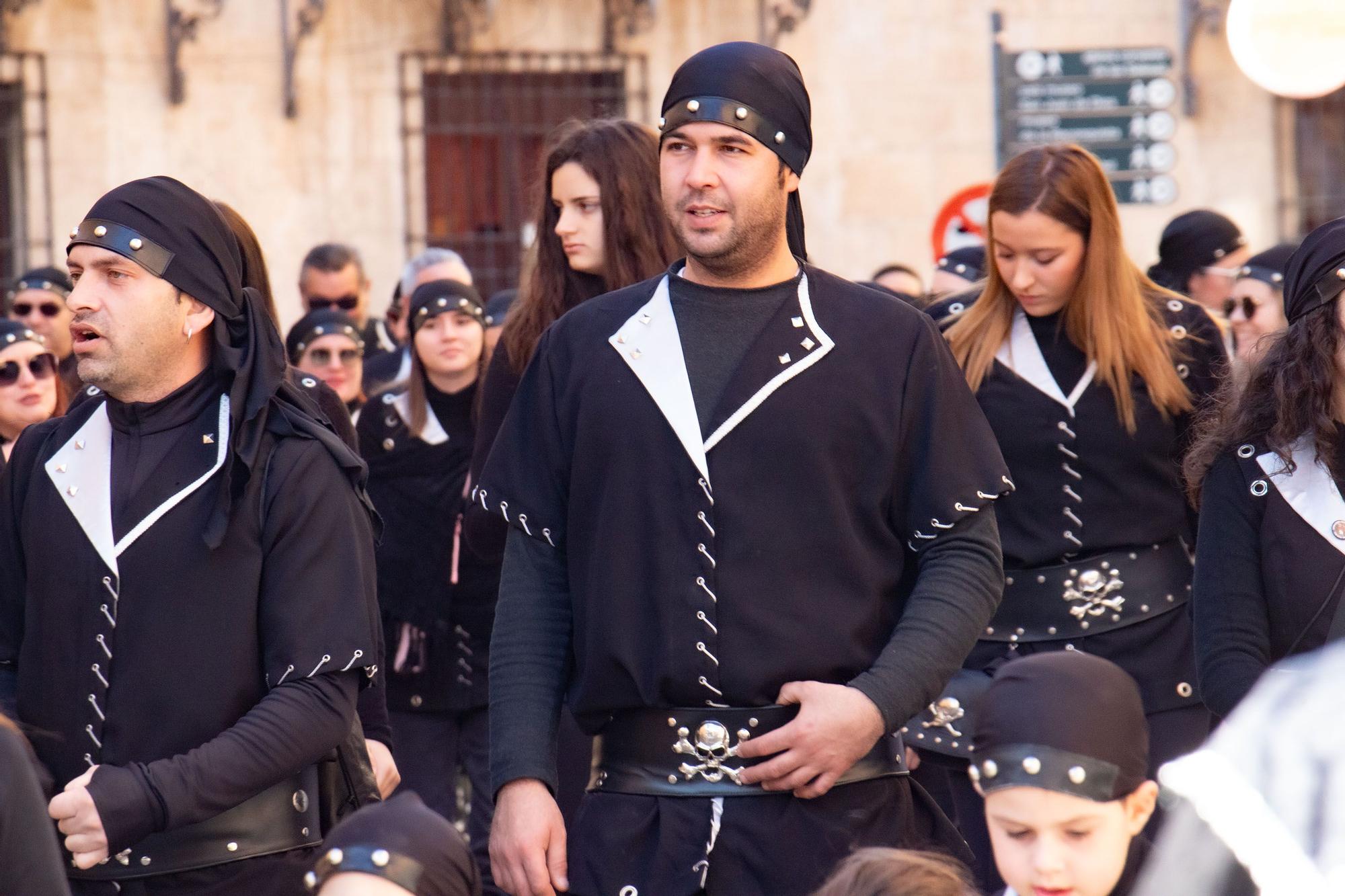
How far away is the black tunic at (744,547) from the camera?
365cm

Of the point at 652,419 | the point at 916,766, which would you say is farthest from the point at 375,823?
the point at 916,766

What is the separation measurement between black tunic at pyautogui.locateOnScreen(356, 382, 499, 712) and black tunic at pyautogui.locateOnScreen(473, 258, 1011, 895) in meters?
3.01

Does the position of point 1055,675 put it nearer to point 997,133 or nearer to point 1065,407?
point 1065,407

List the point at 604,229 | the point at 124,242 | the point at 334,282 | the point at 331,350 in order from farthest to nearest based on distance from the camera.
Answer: the point at 334,282 → the point at 331,350 → the point at 604,229 → the point at 124,242

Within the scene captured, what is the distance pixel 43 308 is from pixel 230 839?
18.4ft

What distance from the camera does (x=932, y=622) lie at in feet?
12.1

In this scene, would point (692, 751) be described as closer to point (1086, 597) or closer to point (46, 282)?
point (1086, 597)

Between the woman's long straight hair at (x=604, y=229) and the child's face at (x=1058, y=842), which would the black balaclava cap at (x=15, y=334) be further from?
the child's face at (x=1058, y=842)

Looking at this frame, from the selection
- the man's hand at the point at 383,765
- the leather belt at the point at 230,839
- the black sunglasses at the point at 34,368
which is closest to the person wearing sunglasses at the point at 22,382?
the black sunglasses at the point at 34,368

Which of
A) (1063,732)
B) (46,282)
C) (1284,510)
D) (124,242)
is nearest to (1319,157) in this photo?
(46,282)

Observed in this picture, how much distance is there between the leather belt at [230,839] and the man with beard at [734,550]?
1.45 feet

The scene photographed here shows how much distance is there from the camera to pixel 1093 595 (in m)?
5.29

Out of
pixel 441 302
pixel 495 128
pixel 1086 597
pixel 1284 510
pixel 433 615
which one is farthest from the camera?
pixel 495 128

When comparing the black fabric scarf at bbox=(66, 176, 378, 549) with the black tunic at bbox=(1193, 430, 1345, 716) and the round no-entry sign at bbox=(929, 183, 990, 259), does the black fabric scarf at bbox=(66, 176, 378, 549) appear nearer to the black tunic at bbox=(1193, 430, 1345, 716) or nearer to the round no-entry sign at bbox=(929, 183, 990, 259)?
the black tunic at bbox=(1193, 430, 1345, 716)
